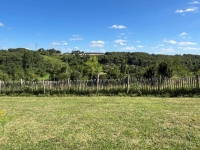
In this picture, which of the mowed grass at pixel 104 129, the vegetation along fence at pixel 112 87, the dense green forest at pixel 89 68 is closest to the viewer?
the mowed grass at pixel 104 129

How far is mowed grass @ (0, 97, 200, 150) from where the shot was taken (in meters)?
4.56

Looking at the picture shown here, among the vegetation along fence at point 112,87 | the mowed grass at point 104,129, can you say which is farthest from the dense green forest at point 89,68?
the mowed grass at point 104,129

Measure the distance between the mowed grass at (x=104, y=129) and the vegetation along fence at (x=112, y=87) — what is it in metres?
4.88

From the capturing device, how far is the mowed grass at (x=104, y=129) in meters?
4.56

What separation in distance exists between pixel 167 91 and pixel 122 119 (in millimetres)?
6766

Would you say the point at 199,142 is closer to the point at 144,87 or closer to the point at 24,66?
the point at 144,87

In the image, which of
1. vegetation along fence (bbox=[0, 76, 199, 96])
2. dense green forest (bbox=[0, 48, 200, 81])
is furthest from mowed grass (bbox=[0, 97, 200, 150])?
dense green forest (bbox=[0, 48, 200, 81])

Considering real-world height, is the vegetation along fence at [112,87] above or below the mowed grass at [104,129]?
above

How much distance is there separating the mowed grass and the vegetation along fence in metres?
A: 4.88

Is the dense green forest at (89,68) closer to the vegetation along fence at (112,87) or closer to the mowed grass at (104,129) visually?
the vegetation along fence at (112,87)

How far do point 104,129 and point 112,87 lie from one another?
25.9ft

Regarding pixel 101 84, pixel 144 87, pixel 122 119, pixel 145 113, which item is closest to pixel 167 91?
pixel 144 87

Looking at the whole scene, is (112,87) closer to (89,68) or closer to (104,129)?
(104,129)

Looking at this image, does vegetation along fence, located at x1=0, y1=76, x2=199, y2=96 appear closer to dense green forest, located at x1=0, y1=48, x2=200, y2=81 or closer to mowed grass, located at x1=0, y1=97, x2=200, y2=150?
mowed grass, located at x1=0, y1=97, x2=200, y2=150
